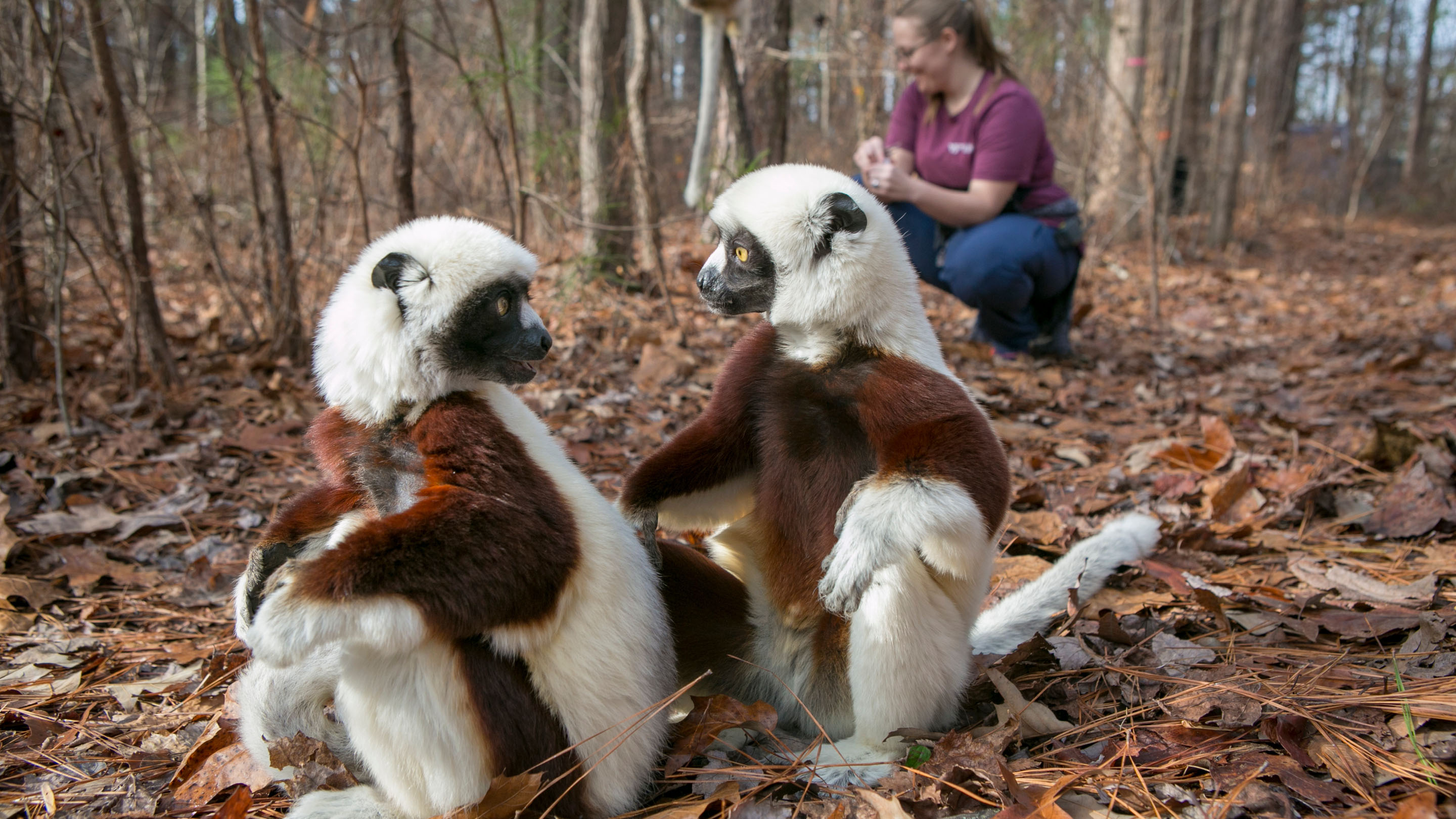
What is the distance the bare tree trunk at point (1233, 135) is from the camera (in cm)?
1221

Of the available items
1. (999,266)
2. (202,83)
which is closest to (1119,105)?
(999,266)

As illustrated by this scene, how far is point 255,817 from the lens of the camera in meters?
2.20

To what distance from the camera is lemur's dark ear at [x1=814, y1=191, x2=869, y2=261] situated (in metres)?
2.50

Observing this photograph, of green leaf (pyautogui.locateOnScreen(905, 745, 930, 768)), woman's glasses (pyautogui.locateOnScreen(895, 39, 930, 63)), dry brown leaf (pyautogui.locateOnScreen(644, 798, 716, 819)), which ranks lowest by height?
dry brown leaf (pyautogui.locateOnScreen(644, 798, 716, 819))

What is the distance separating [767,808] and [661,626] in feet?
1.64

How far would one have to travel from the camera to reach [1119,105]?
10.9 metres

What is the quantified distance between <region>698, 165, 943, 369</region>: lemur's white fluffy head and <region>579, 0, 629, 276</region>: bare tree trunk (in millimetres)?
3994

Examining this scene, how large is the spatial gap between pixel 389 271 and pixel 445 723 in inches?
41.3

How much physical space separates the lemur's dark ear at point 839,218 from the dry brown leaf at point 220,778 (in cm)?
200

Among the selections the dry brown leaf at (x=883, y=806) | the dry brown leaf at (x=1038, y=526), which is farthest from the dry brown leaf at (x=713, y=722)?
the dry brown leaf at (x=1038, y=526)

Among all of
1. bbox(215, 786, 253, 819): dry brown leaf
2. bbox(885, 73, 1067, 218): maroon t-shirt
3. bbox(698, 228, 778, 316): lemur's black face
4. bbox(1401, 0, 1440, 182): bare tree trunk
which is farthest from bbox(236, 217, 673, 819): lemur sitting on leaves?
bbox(1401, 0, 1440, 182): bare tree trunk

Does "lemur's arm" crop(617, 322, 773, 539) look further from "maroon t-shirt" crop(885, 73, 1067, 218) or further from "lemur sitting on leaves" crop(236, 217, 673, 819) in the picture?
"maroon t-shirt" crop(885, 73, 1067, 218)

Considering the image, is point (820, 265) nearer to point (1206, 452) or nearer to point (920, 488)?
point (920, 488)

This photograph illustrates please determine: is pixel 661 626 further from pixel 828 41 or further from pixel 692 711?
pixel 828 41
